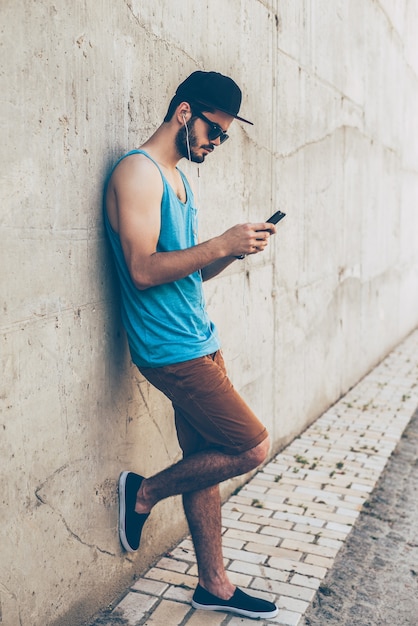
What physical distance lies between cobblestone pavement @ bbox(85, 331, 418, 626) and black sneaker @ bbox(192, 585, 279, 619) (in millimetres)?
28

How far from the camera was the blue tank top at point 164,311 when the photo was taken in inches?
120

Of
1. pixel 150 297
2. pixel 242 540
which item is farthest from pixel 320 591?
pixel 150 297

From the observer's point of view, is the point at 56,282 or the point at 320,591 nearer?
the point at 56,282

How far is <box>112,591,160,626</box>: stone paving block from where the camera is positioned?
3.19m

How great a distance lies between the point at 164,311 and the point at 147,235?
1.15 feet

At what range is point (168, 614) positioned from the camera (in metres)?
3.22

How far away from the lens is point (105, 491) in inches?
128

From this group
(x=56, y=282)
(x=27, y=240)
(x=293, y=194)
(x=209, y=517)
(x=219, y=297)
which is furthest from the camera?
(x=293, y=194)

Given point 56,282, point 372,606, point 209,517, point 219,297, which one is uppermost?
point 56,282

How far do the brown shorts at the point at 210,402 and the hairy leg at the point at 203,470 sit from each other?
1.5 inches

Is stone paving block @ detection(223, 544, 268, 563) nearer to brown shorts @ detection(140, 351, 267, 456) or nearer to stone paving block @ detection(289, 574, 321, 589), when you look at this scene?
stone paving block @ detection(289, 574, 321, 589)

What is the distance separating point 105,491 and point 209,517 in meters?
0.46

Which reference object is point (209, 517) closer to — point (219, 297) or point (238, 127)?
point (219, 297)

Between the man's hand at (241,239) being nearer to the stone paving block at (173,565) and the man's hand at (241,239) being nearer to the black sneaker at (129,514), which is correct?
the black sneaker at (129,514)
